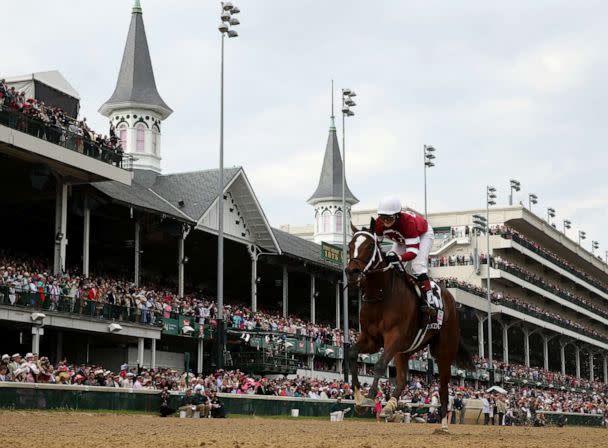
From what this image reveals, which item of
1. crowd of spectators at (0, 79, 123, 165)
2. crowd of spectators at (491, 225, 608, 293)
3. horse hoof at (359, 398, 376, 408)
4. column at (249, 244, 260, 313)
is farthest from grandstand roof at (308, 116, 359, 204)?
horse hoof at (359, 398, 376, 408)

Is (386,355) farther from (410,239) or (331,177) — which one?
(331,177)

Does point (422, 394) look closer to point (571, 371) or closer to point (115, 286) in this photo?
point (115, 286)

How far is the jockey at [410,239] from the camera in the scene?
523 inches

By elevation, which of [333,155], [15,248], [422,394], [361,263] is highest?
[333,155]

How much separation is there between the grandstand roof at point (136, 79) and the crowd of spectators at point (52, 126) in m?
19.4

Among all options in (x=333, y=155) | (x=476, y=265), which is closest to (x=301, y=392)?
(x=476, y=265)

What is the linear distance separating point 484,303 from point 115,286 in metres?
42.4

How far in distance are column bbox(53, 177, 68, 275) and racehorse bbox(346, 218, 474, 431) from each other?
72.7ft

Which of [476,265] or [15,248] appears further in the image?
[476,265]

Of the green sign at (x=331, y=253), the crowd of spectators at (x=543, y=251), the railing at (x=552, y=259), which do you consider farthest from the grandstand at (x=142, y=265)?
the railing at (x=552, y=259)

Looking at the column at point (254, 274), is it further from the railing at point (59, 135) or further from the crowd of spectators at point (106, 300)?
the railing at point (59, 135)

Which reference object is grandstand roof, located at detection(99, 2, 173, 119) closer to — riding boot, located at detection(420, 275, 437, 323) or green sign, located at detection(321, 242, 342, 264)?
green sign, located at detection(321, 242, 342, 264)

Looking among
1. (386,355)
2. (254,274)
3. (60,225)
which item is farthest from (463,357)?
(254,274)

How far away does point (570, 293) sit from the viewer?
104938 mm
